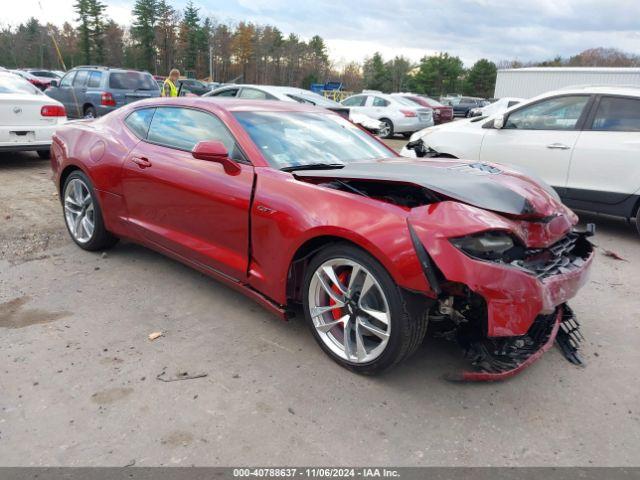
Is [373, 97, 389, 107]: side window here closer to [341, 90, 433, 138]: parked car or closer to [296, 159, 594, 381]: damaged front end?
[341, 90, 433, 138]: parked car

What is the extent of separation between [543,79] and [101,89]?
2917cm

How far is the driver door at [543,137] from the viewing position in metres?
5.88

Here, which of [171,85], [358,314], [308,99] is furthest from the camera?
[308,99]

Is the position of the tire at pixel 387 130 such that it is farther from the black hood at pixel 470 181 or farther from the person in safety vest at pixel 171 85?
the black hood at pixel 470 181

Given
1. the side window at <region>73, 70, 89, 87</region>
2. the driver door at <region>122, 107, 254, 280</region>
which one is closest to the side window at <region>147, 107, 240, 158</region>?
the driver door at <region>122, 107, 254, 280</region>

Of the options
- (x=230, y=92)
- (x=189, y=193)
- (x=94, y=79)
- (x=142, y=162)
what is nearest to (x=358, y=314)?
(x=189, y=193)

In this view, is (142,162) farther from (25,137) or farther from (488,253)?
(25,137)

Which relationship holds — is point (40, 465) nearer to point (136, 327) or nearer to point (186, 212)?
point (136, 327)

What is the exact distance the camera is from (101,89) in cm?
1177

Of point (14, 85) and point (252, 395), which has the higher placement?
point (14, 85)

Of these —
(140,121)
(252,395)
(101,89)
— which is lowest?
(252,395)

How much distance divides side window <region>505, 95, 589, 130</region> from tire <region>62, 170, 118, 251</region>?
5046 millimetres

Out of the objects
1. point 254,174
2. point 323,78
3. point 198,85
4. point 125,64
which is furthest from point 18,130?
point 323,78

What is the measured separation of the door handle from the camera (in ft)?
12.7
